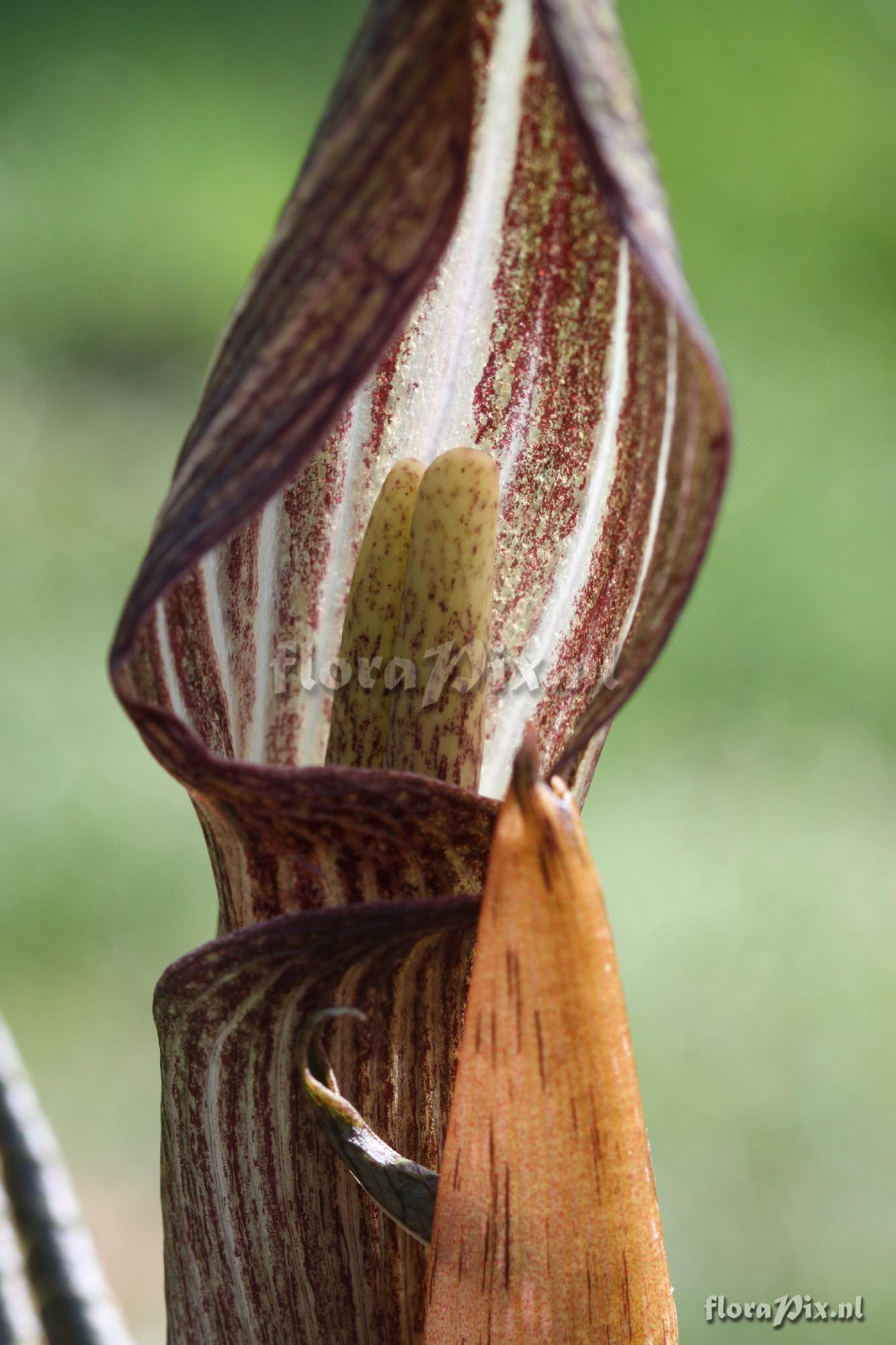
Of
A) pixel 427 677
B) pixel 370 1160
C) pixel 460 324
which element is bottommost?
pixel 370 1160

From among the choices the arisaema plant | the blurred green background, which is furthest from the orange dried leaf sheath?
the blurred green background

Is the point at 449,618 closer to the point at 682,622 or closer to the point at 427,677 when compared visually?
the point at 427,677

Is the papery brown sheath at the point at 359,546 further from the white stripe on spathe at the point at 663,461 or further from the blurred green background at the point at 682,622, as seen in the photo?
the blurred green background at the point at 682,622

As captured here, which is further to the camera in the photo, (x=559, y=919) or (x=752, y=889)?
(x=752, y=889)

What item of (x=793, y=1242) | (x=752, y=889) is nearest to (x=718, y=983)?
(x=752, y=889)

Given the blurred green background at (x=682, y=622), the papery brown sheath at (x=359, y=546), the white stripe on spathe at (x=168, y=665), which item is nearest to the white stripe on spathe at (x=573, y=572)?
the papery brown sheath at (x=359, y=546)

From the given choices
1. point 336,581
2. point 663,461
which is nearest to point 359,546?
point 336,581

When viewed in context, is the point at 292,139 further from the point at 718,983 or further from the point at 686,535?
the point at 686,535
